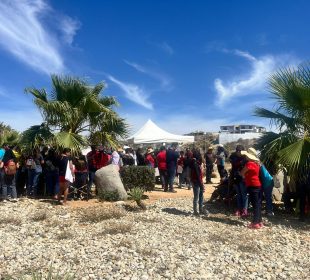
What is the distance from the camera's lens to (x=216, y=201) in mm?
10734

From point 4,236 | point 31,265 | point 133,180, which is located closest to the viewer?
point 31,265

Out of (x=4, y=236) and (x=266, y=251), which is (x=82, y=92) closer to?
(x=4, y=236)

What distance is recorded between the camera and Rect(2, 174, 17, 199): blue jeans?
11000mm

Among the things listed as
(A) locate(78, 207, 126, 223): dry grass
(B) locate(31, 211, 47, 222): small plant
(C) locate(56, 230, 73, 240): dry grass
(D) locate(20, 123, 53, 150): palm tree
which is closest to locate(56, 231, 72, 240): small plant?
(C) locate(56, 230, 73, 240): dry grass

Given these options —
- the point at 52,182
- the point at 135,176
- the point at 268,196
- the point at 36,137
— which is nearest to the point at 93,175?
the point at 52,182

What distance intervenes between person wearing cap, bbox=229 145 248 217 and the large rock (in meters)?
3.35

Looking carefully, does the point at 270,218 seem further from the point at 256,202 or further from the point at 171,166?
the point at 171,166

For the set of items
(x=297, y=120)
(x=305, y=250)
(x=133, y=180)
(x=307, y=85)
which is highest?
(x=307, y=85)

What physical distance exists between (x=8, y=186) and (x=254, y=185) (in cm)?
678

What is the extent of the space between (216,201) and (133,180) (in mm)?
3064

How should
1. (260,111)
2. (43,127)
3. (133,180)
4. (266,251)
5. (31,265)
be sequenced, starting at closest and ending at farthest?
1. (31,265)
2. (266,251)
3. (260,111)
4. (43,127)
5. (133,180)

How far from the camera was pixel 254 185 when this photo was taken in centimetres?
827

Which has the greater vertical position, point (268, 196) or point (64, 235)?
point (268, 196)

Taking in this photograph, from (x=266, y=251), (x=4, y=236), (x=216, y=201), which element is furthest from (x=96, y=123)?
(x=266, y=251)
